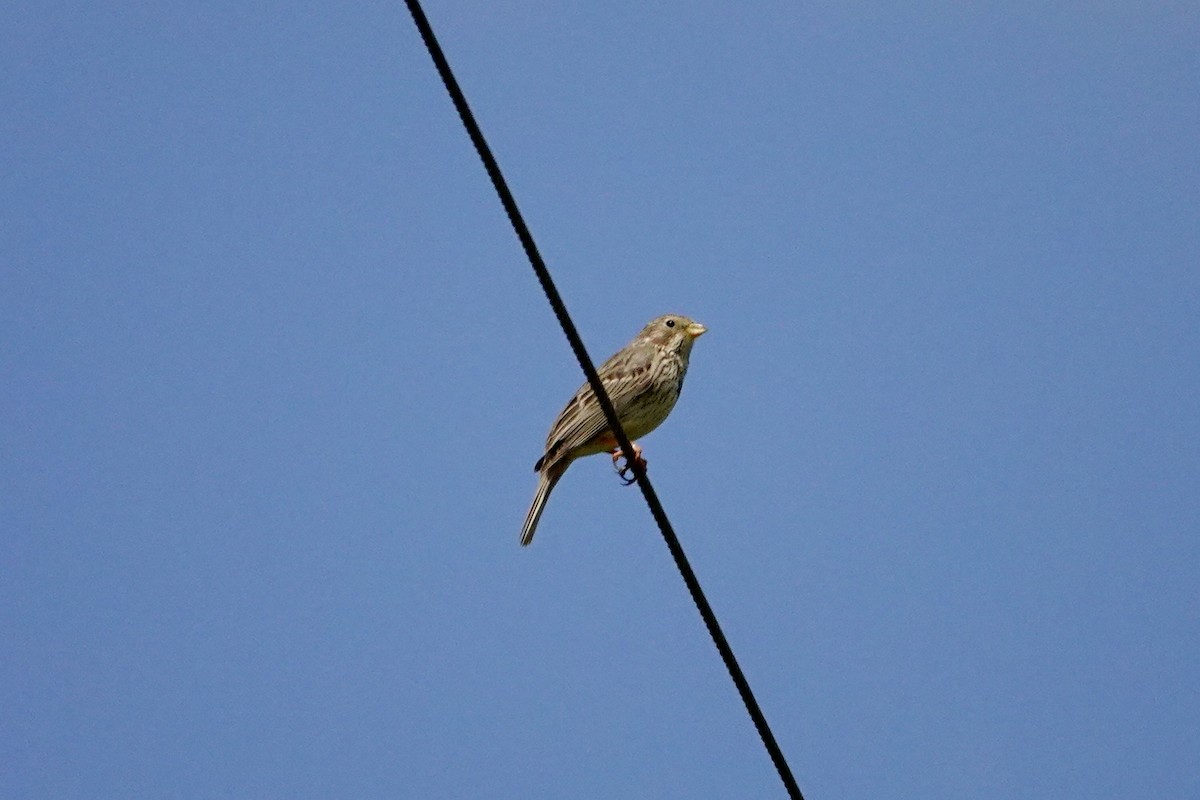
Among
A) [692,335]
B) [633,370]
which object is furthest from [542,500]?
[692,335]

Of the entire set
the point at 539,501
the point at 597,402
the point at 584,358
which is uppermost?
the point at 597,402

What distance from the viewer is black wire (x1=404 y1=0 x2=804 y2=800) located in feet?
14.0

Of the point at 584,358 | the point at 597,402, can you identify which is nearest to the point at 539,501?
the point at 597,402

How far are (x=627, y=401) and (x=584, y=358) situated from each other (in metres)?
4.60

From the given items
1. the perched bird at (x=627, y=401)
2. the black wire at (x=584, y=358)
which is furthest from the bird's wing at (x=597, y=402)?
the black wire at (x=584, y=358)

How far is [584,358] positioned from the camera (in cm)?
511

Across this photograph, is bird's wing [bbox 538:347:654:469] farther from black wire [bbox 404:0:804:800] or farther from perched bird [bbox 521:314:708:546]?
black wire [bbox 404:0:804:800]

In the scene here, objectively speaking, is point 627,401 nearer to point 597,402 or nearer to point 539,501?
point 597,402

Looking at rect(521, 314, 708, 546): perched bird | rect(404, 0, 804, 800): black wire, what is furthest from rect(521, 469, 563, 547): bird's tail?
rect(404, 0, 804, 800): black wire

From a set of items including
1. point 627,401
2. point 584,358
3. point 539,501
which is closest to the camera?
Answer: point 584,358

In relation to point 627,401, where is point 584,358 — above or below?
below

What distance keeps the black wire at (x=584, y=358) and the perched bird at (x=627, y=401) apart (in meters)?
2.90

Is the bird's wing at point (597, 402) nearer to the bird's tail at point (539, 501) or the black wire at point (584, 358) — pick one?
the bird's tail at point (539, 501)

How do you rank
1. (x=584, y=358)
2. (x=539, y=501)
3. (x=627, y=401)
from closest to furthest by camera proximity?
(x=584, y=358), (x=539, y=501), (x=627, y=401)
